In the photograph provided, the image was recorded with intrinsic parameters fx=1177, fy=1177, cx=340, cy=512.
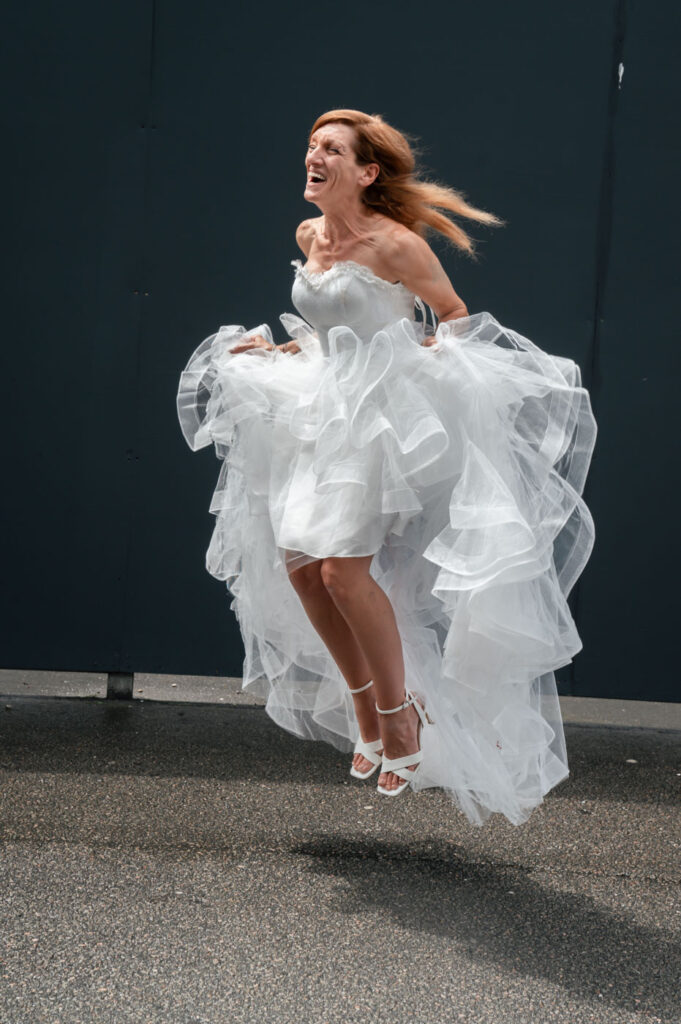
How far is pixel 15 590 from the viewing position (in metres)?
5.02

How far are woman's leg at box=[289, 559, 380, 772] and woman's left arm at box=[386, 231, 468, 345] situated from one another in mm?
774

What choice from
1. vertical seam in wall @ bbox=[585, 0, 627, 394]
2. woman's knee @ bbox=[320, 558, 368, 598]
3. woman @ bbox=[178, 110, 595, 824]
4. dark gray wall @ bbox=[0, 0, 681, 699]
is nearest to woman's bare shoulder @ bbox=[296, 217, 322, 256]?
woman @ bbox=[178, 110, 595, 824]

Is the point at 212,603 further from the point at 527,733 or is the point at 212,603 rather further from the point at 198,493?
the point at 527,733

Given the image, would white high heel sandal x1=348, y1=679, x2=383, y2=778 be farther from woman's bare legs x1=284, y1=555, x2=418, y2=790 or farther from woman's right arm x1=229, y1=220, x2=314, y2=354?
woman's right arm x1=229, y1=220, x2=314, y2=354

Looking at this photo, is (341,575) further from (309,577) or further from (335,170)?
(335,170)

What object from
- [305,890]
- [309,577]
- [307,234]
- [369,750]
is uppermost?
[307,234]

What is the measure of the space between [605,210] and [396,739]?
2630 millimetres

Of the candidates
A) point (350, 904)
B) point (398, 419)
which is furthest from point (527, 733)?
point (398, 419)

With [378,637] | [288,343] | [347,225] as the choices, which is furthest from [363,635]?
[347,225]

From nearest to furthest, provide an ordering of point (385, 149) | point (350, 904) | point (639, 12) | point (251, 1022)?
point (251, 1022) → point (350, 904) → point (385, 149) → point (639, 12)

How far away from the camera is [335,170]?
352 centimetres

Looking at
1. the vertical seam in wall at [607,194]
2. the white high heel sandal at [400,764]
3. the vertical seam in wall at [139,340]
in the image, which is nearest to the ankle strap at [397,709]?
the white high heel sandal at [400,764]

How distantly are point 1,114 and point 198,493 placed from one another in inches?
69.5

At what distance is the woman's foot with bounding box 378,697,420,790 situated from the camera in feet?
10.8
